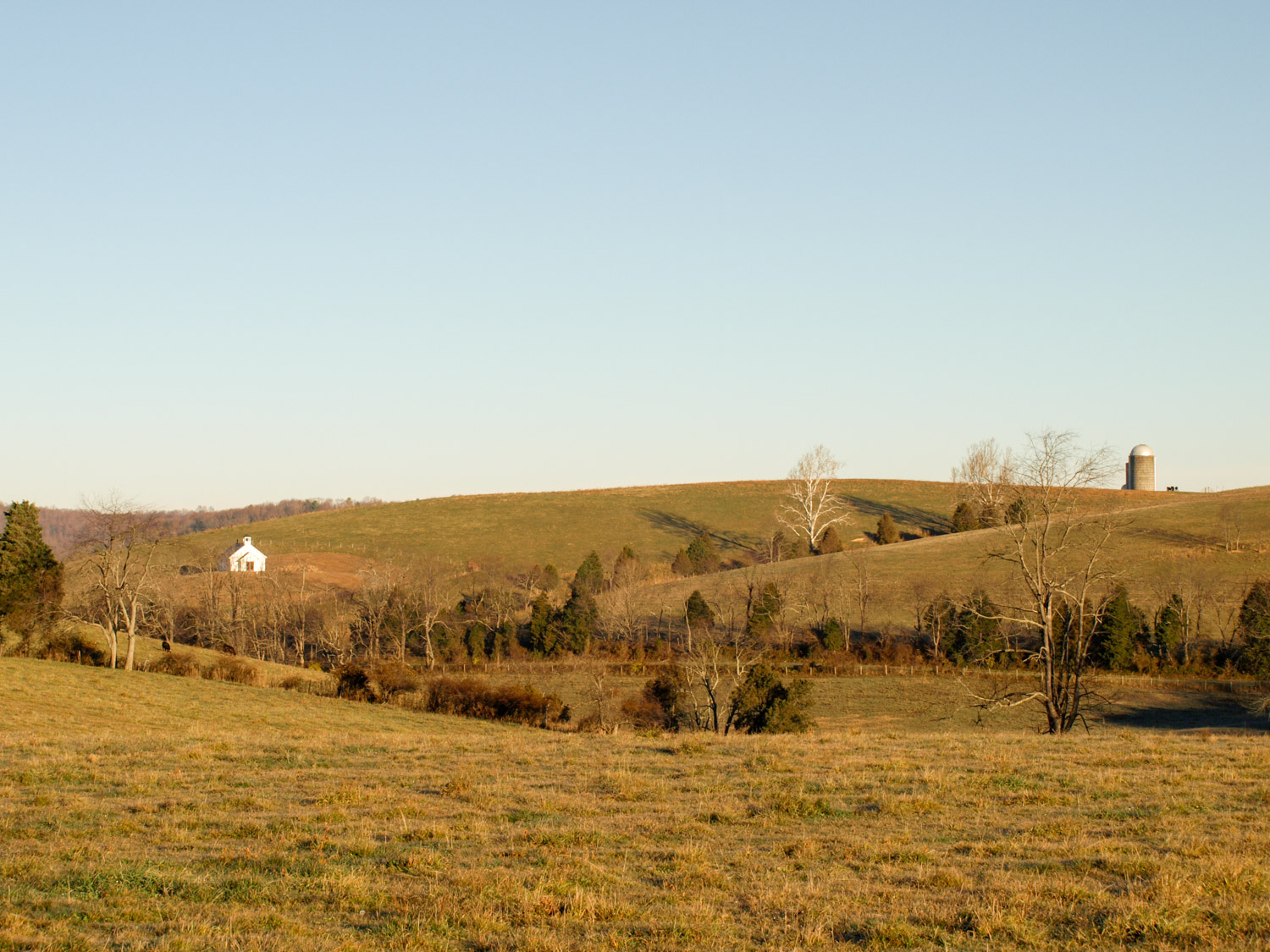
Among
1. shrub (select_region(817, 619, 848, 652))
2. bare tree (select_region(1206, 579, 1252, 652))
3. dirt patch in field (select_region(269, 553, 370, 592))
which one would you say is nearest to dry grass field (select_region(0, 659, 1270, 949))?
shrub (select_region(817, 619, 848, 652))

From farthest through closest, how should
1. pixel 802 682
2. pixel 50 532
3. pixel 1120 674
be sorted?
pixel 50 532
pixel 1120 674
pixel 802 682

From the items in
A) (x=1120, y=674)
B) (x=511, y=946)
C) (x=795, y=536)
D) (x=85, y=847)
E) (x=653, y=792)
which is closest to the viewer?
(x=511, y=946)

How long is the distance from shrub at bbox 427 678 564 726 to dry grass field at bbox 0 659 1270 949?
77.8 feet

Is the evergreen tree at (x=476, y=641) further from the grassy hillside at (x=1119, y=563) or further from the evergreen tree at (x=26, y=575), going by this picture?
the evergreen tree at (x=26, y=575)

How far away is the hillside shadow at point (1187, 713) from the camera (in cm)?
4584

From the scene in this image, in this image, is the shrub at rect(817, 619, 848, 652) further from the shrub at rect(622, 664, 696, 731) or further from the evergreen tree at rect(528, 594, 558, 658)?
the shrub at rect(622, 664, 696, 731)

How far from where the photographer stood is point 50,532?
574 ft

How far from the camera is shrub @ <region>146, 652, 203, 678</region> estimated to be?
161 ft

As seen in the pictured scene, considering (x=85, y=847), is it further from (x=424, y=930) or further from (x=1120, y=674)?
(x=1120, y=674)

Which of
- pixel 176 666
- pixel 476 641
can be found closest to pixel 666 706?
pixel 176 666

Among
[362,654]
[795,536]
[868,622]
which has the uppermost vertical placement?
[795,536]

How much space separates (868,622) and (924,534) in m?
45.6

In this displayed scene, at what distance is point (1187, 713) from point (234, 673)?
47.5 m

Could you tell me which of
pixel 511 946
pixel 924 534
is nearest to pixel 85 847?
pixel 511 946
